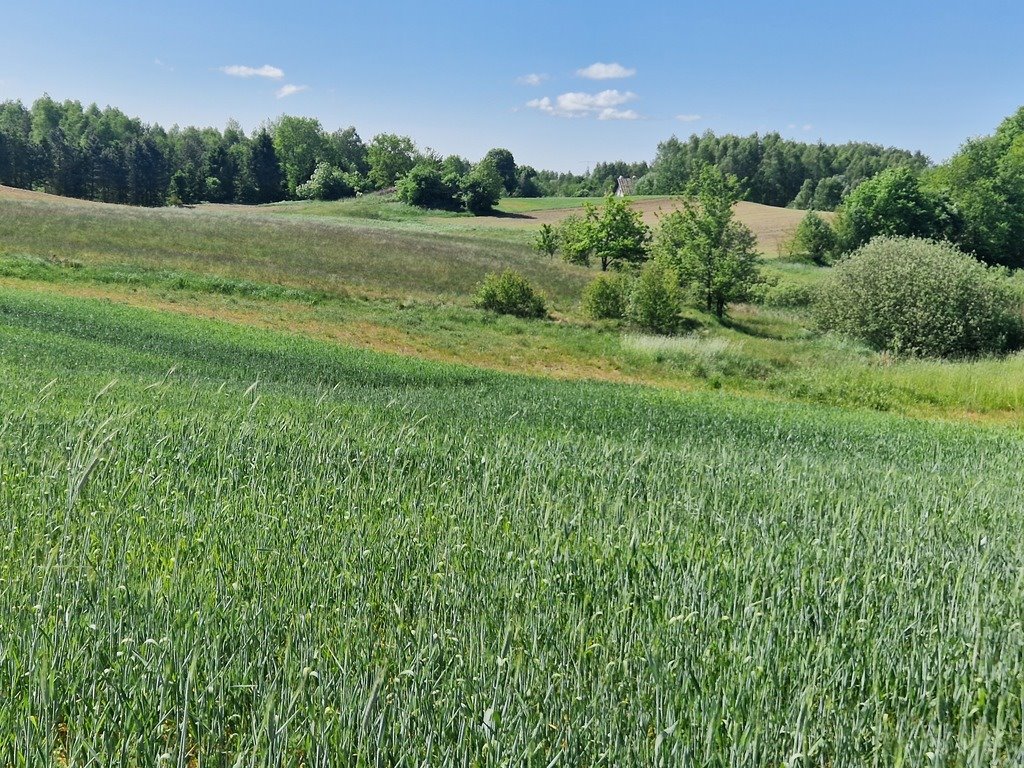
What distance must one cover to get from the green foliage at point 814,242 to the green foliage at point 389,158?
2366 inches

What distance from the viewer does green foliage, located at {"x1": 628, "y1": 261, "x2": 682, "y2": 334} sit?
34062 millimetres

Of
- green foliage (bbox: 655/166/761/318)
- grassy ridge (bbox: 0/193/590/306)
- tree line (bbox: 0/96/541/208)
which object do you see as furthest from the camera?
tree line (bbox: 0/96/541/208)

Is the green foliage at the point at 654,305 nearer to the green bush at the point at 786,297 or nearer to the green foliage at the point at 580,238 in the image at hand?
the green bush at the point at 786,297

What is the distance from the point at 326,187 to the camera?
102 metres

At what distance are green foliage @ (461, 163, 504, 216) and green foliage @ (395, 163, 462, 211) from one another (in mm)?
1356

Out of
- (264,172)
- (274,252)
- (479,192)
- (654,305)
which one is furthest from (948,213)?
(264,172)

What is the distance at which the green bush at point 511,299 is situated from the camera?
113 feet

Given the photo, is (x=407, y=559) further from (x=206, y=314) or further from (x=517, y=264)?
(x=517, y=264)

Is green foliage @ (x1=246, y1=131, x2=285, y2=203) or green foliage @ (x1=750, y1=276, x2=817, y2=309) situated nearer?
green foliage @ (x1=750, y1=276, x2=817, y2=309)

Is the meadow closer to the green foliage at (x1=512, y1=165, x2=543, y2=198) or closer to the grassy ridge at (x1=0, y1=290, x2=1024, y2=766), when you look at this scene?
the grassy ridge at (x1=0, y1=290, x2=1024, y2=766)

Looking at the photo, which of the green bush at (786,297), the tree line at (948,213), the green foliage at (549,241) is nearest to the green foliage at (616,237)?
the green foliage at (549,241)

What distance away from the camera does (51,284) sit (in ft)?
102

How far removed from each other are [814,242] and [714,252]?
111 ft

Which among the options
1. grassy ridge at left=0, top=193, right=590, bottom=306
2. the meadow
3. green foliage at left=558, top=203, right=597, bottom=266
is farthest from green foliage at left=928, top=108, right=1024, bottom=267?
grassy ridge at left=0, top=193, right=590, bottom=306
